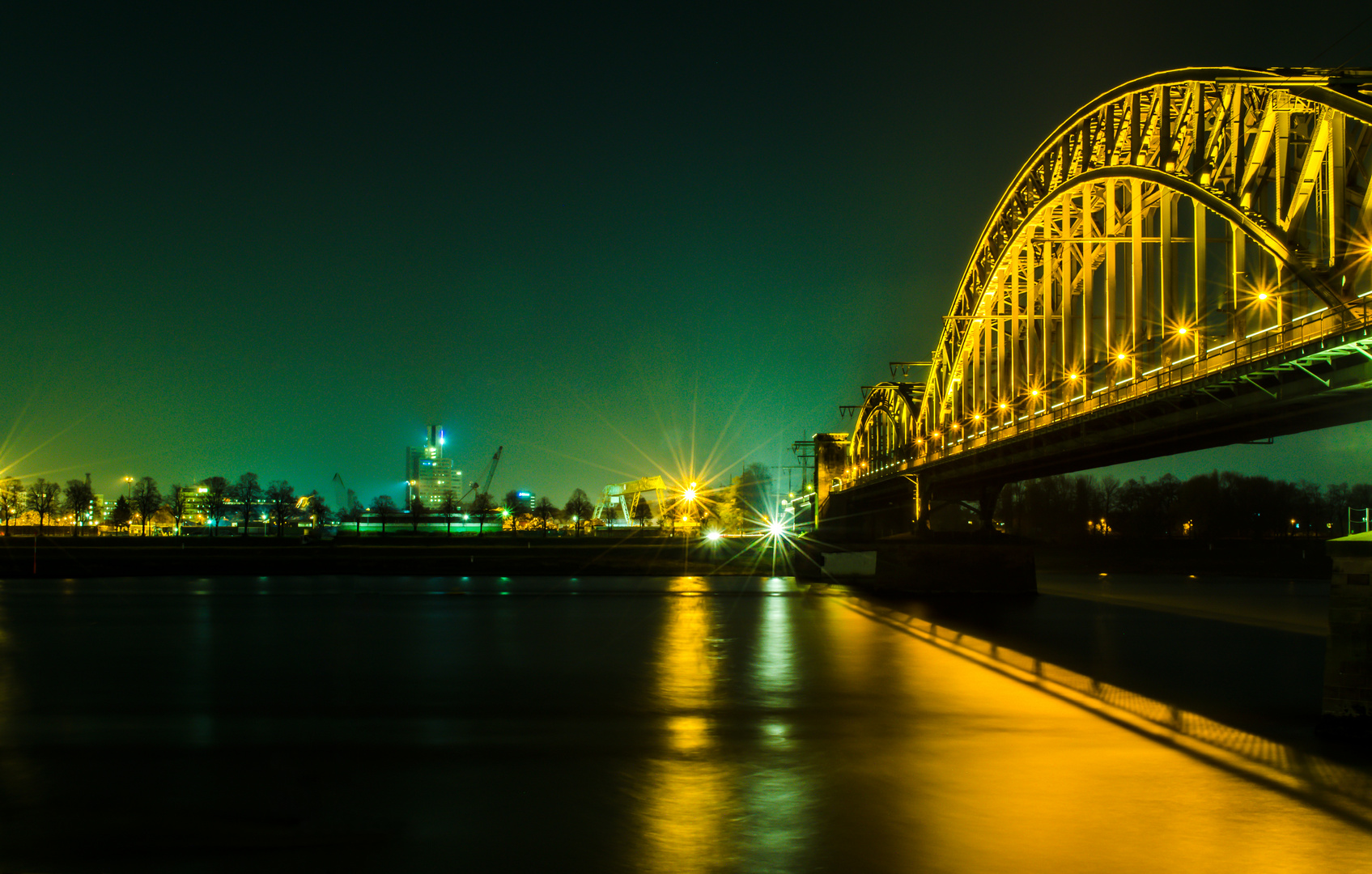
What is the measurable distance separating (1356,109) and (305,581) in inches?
1904

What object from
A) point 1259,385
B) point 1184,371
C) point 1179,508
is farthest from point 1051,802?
point 1179,508

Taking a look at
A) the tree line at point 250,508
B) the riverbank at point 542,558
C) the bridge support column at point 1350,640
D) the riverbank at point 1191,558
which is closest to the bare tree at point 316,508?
the tree line at point 250,508

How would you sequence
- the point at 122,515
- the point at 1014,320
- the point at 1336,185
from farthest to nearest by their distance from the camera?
the point at 122,515 → the point at 1014,320 → the point at 1336,185

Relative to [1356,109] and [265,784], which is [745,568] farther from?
[265,784]

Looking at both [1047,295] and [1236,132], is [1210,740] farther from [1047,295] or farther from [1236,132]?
[1047,295]

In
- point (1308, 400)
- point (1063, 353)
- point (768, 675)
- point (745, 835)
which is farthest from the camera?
point (1063, 353)

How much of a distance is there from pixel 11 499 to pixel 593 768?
532 ft

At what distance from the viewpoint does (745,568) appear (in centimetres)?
6388

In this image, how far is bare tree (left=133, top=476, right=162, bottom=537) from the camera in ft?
470

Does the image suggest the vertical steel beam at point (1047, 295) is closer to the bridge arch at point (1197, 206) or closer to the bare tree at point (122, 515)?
the bridge arch at point (1197, 206)

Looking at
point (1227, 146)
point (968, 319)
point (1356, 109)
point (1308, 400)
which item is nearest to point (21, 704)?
point (1308, 400)

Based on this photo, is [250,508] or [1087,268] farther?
[250,508]

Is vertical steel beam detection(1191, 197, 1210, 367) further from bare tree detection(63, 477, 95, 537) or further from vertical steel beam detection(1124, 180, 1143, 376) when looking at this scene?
bare tree detection(63, 477, 95, 537)

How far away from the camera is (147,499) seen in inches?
5738
